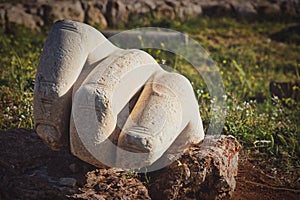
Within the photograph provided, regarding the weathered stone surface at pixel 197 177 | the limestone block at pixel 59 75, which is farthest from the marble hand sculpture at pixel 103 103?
the weathered stone surface at pixel 197 177

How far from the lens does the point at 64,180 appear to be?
2.74 metres

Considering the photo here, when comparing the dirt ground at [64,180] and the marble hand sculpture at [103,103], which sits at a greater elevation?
the marble hand sculpture at [103,103]

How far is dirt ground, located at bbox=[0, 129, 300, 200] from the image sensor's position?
2699mm

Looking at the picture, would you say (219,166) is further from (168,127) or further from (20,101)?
(20,101)

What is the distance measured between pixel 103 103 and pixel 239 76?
3627 millimetres

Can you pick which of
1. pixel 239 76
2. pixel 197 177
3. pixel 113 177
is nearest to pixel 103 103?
pixel 113 177

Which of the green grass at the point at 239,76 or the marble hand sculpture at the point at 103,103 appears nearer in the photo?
the marble hand sculpture at the point at 103,103

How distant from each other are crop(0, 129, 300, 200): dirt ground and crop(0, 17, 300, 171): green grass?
0.41 metres

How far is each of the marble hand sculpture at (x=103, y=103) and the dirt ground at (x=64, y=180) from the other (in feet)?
0.54

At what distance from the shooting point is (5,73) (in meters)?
4.96

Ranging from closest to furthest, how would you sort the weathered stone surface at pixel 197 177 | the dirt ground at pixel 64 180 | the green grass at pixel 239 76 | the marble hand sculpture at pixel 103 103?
the marble hand sculpture at pixel 103 103, the dirt ground at pixel 64 180, the weathered stone surface at pixel 197 177, the green grass at pixel 239 76

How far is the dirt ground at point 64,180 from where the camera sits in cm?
270

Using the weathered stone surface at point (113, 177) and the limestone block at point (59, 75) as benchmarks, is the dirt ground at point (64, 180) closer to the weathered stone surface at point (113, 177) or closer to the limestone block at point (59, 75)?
the weathered stone surface at point (113, 177)

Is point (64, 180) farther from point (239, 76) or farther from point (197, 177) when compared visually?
point (239, 76)
